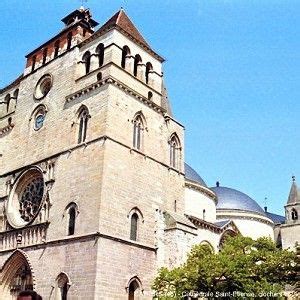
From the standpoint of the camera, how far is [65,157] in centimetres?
2186

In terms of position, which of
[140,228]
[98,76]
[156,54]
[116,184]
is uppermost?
[156,54]

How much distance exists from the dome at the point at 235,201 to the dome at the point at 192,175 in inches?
313

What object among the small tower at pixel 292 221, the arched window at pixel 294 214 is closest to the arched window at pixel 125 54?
the small tower at pixel 292 221

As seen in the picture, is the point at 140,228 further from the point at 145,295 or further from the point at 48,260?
the point at 48,260

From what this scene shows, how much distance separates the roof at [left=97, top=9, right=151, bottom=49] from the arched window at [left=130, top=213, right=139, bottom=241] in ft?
35.0

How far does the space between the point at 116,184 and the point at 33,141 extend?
753cm

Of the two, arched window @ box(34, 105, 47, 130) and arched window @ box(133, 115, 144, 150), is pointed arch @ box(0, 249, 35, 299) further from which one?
arched window @ box(133, 115, 144, 150)

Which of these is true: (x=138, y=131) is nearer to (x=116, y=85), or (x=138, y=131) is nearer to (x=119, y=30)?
(x=116, y=85)

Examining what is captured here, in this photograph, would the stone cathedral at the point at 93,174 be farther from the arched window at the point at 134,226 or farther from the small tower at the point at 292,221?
the small tower at the point at 292,221

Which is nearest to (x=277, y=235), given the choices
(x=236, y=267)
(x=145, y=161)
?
(x=145, y=161)

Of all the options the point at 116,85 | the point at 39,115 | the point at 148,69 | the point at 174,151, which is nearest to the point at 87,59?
the point at 116,85

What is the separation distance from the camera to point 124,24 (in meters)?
24.7

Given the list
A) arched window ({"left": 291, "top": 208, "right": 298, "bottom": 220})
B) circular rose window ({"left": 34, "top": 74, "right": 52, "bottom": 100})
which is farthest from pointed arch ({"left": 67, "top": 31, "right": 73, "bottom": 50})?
arched window ({"left": 291, "top": 208, "right": 298, "bottom": 220})

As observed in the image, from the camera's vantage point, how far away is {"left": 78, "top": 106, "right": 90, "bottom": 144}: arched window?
862 inches
